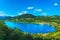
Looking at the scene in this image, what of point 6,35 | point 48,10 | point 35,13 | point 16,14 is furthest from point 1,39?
point 48,10

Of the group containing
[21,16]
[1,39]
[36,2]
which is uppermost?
A: [36,2]

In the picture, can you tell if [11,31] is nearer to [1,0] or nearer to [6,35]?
[6,35]

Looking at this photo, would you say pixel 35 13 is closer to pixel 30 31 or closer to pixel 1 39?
pixel 30 31

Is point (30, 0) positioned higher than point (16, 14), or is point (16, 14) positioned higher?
point (30, 0)

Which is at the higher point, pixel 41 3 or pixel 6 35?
pixel 41 3

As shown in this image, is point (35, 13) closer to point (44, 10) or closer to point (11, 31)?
point (44, 10)

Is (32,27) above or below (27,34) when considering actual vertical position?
above

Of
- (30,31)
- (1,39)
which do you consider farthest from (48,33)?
(1,39)
